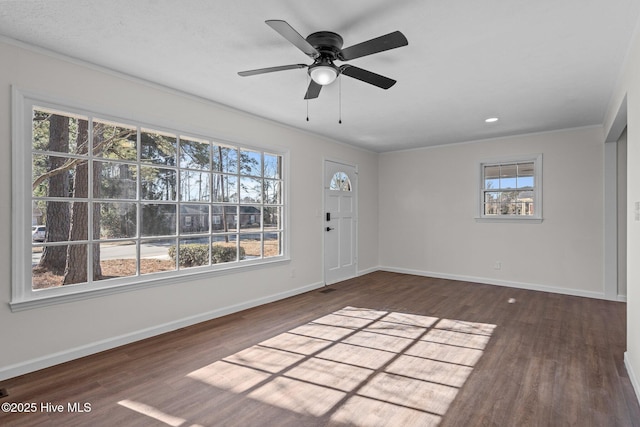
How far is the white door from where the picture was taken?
5637mm

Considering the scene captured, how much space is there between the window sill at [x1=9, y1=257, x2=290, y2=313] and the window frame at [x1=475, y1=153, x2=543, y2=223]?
4.00m

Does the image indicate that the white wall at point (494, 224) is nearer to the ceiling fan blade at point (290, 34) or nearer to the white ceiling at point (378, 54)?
the white ceiling at point (378, 54)

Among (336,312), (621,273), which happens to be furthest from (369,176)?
(621,273)

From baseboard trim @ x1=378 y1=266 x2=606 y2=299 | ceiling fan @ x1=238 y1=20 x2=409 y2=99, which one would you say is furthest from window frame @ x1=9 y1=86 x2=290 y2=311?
baseboard trim @ x1=378 y1=266 x2=606 y2=299

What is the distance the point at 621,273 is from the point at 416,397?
14.2 feet

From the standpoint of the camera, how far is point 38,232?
8.79 feet

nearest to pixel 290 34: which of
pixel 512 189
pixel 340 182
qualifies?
pixel 340 182

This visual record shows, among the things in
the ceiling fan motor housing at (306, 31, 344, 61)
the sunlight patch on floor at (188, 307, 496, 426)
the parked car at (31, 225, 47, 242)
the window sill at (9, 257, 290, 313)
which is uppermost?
the ceiling fan motor housing at (306, 31, 344, 61)

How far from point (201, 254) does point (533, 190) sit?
5.14 meters

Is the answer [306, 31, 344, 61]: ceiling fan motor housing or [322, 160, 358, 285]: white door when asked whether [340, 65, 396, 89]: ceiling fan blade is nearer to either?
[306, 31, 344, 61]: ceiling fan motor housing

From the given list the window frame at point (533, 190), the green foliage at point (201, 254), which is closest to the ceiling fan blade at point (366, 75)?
the green foliage at point (201, 254)

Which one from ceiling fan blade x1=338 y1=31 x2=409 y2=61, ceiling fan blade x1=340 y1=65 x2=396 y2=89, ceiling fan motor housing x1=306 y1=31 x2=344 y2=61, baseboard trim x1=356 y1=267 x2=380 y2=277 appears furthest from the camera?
baseboard trim x1=356 y1=267 x2=380 y2=277

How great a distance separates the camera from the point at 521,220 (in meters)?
5.42

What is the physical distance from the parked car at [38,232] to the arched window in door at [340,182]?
390 cm
